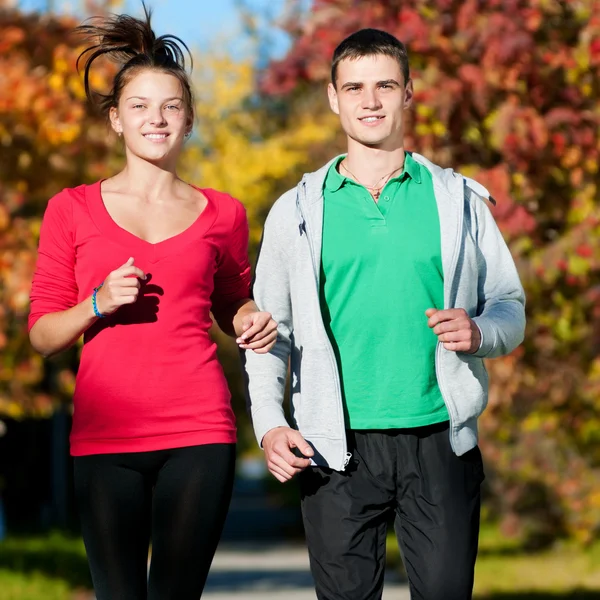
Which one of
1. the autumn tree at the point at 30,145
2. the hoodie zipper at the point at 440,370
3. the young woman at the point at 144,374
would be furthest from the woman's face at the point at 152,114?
the autumn tree at the point at 30,145

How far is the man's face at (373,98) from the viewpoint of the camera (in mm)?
4238

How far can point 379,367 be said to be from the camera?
4160mm

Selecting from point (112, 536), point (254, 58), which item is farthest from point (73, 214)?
point (254, 58)

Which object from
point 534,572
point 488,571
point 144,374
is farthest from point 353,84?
point 534,572

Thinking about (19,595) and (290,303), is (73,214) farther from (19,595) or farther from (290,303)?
(19,595)

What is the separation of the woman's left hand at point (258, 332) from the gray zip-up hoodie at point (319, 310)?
0.13 meters

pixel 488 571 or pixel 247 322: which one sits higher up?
pixel 247 322

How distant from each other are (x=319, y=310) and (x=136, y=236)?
2.10ft

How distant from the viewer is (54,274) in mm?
4223

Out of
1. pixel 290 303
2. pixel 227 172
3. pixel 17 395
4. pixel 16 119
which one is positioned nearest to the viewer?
pixel 290 303

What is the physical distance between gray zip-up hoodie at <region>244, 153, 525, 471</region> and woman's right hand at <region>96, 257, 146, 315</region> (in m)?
0.57

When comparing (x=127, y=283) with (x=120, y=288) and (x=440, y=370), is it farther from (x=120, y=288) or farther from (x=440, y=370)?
(x=440, y=370)

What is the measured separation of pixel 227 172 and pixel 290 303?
1689 cm

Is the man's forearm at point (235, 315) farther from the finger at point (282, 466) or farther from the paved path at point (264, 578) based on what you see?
the paved path at point (264, 578)
